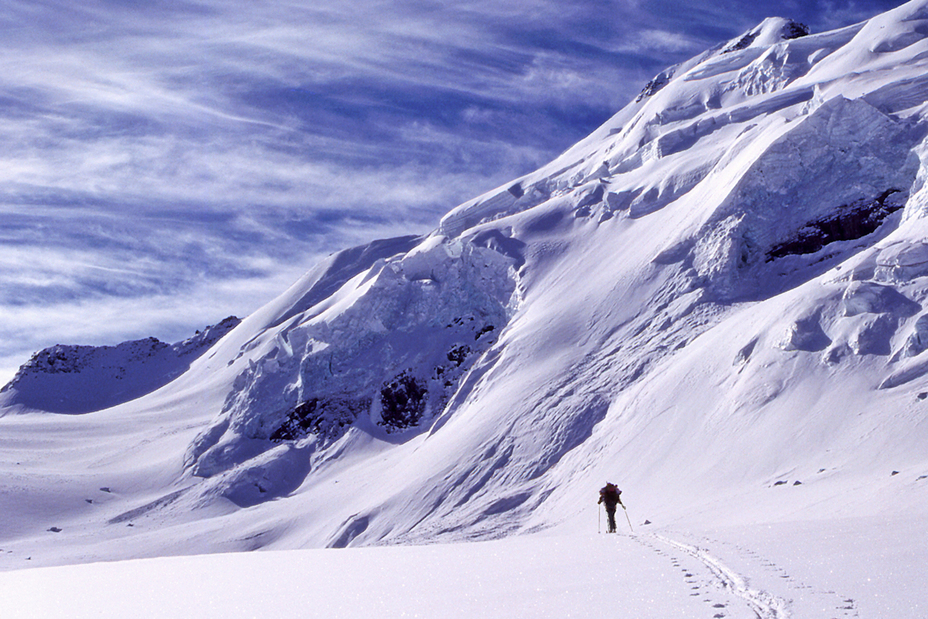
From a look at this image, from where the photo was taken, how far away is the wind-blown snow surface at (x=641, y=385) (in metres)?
22.3

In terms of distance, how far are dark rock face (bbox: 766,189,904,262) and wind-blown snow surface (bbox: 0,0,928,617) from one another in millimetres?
132

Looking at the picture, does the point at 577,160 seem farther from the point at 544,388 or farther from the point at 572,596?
the point at 572,596

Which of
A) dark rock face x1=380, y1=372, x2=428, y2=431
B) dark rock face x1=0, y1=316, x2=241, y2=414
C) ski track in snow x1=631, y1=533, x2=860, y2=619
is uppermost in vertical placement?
dark rock face x1=0, y1=316, x2=241, y2=414

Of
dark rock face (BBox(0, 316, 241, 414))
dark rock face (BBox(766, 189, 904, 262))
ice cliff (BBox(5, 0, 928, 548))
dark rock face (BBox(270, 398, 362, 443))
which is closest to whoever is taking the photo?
ice cliff (BBox(5, 0, 928, 548))

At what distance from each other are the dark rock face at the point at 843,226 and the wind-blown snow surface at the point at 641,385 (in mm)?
132

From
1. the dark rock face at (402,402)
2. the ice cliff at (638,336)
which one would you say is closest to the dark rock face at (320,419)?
the ice cliff at (638,336)

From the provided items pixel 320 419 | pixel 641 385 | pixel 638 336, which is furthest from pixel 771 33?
pixel 641 385

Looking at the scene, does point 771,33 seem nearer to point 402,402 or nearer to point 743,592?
point 402,402

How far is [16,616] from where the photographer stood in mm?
8094

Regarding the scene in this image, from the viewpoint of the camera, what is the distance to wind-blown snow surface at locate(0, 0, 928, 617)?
22.3 meters

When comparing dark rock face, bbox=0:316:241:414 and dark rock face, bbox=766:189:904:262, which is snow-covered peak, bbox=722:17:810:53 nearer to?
dark rock face, bbox=766:189:904:262

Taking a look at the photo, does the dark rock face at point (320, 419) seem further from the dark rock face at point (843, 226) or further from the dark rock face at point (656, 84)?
the dark rock face at point (656, 84)

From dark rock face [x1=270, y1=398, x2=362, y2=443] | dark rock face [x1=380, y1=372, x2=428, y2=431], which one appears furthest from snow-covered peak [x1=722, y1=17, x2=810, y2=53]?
dark rock face [x1=270, y1=398, x2=362, y2=443]

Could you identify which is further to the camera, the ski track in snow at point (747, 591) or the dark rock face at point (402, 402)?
the dark rock face at point (402, 402)
